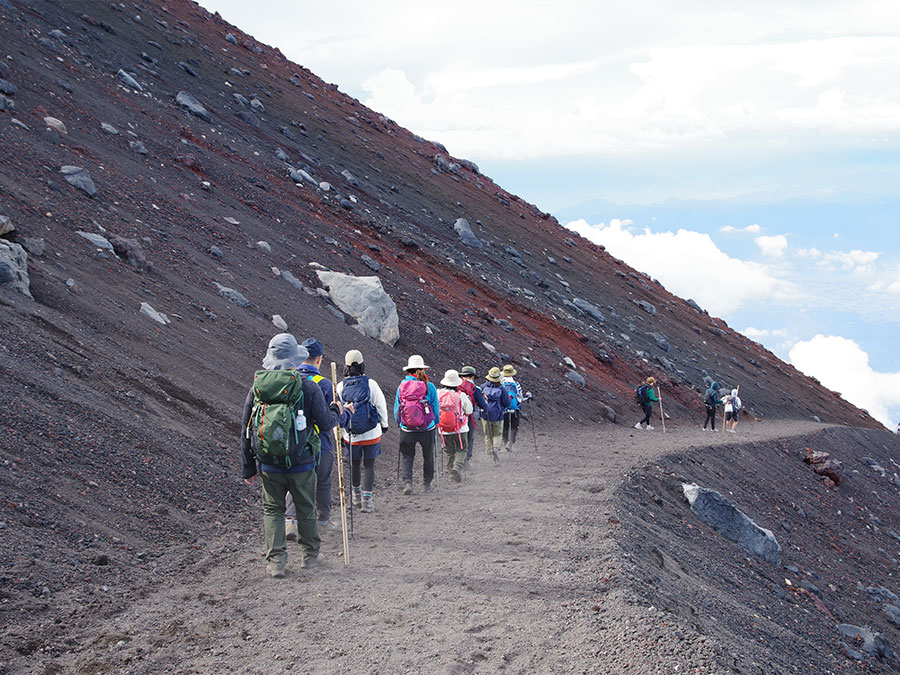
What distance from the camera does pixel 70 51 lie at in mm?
29891

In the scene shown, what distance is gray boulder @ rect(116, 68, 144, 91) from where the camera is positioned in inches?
1204

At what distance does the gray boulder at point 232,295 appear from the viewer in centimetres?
1877

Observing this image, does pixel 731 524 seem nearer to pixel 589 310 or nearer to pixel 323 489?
pixel 323 489

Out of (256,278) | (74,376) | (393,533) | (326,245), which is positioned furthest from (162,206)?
(393,533)

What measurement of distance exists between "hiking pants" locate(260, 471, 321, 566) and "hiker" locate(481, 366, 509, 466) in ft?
23.4

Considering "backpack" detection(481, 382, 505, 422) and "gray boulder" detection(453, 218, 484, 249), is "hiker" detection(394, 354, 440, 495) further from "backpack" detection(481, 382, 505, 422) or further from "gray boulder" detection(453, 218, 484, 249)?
"gray boulder" detection(453, 218, 484, 249)

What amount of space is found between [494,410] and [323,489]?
6.61m

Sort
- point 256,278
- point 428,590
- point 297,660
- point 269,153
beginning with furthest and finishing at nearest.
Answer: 1. point 269,153
2. point 256,278
3. point 428,590
4. point 297,660

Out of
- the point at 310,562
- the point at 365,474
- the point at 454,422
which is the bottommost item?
the point at 310,562

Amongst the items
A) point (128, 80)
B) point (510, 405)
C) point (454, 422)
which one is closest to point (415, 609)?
point (454, 422)

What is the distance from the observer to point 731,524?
43.9 feet

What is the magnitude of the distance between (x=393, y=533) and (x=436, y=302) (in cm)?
1824

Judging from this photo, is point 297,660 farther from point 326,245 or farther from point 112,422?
point 326,245

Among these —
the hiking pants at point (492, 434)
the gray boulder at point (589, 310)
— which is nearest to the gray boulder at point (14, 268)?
→ the hiking pants at point (492, 434)
